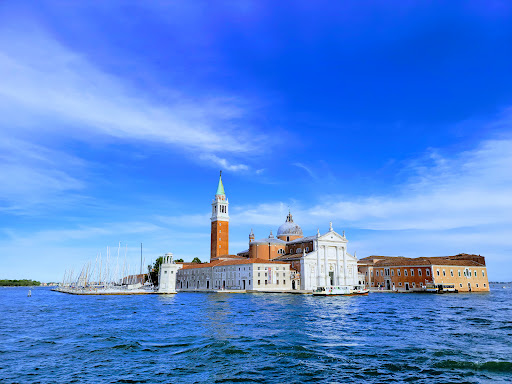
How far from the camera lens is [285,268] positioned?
76.1 metres

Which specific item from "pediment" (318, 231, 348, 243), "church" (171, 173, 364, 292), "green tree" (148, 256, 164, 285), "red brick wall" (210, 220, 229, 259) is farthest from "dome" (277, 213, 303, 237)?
"green tree" (148, 256, 164, 285)

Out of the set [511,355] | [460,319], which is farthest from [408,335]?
[460,319]

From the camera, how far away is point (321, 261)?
3068 inches

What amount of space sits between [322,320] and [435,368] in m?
14.3

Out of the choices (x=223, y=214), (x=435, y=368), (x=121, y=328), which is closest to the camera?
(x=435, y=368)

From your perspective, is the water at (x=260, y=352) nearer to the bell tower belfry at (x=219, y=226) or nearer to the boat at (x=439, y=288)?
the boat at (x=439, y=288)

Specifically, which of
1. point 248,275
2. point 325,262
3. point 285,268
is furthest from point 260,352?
point 325,262

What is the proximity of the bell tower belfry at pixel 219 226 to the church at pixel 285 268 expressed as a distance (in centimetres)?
302

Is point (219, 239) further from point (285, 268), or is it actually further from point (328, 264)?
point (328, 264)

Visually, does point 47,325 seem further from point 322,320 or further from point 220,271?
point 220,271

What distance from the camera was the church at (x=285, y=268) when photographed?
244 feet

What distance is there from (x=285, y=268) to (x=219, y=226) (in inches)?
1059

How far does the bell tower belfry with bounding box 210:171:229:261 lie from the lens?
97006 millimetres

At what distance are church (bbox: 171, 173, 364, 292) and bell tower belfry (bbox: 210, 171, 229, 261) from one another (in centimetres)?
302
